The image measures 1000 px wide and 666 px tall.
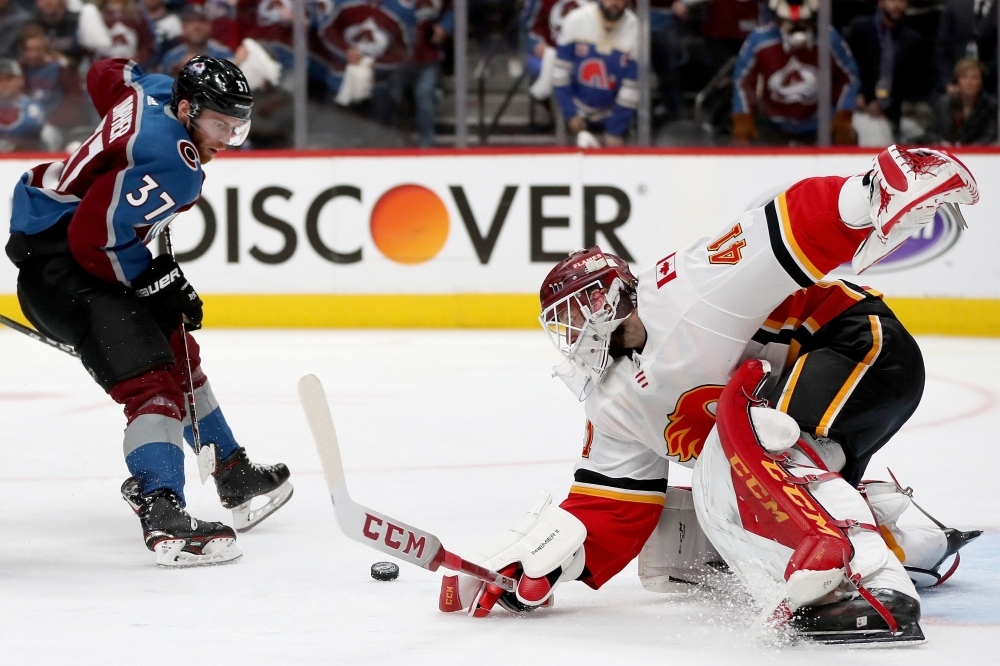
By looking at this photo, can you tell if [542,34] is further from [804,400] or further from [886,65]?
[804,400]

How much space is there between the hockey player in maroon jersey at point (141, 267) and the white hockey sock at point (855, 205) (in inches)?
55.5

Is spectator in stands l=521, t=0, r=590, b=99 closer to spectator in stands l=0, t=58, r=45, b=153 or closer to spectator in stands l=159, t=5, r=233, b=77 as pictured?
spectator in stands l=159, t=5, r=233, b=77

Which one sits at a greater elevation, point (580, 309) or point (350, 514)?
point (580, 309)

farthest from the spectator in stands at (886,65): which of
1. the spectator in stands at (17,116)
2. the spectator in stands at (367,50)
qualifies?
the spectator in stands at (17,116)

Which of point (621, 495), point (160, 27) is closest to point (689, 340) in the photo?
point (621, 495)

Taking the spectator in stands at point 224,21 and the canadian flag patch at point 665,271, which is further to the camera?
the spectator in stands at point 224,21

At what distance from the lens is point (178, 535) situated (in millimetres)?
2822

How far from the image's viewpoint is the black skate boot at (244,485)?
3197 millimetres

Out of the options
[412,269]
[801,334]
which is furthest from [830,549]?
[412,269]

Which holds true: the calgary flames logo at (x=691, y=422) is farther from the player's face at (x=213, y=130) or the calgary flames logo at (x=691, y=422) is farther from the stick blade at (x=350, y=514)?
the player's face at (x=213, y=130)

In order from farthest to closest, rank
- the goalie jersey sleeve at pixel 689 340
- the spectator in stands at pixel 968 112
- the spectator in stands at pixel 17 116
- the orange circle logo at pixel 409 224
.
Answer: the spectator in stands at pixel 17 116
the orange circle logo at pixel 409 224
the spectator in stands at pixel 968 112
the goalie jersey sleeve at pixel 689 340

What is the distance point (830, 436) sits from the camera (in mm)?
2344

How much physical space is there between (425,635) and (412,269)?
499 centimetres

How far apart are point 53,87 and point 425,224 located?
83.7 inches
